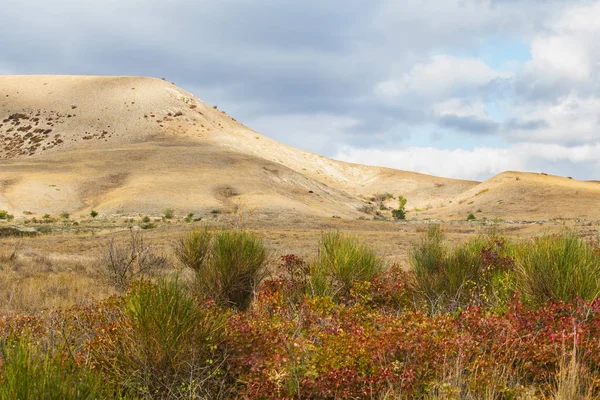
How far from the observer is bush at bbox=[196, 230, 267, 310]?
31.2 feet

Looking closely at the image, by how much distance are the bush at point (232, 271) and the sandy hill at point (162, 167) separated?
35.3m

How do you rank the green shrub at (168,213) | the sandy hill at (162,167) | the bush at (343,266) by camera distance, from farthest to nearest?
the sandy hill at (162,167) → the green shrub at (168,213) → the bush at (343,266)

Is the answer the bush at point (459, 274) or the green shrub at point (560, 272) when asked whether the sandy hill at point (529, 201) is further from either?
the green shrub at point (560, 272)

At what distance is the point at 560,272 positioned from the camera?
7.21 metres

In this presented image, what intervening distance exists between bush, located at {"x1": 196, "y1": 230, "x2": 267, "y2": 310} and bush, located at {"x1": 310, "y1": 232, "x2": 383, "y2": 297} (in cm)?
112

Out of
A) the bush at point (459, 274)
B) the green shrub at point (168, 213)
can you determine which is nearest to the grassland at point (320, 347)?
the bush at point (459, 274)

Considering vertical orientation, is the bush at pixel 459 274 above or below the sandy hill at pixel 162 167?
below

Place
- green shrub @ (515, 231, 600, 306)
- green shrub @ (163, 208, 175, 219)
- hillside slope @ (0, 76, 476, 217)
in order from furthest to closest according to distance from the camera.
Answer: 1. hillside slope @ (0, 76, 476, 217)
2. green shrub @ (163, 208, 175, 219)
3. green shrub @ (515, 231, 600, 306)

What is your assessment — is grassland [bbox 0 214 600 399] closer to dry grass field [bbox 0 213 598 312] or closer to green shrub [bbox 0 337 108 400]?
green shrub [bbox 0 337 108 400]

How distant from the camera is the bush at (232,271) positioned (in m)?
9.50

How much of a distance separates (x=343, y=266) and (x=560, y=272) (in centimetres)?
359

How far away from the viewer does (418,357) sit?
523 cm

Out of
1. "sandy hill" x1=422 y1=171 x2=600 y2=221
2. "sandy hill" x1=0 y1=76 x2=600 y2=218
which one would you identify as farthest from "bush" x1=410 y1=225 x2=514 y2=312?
"sandy hill" x1=422 y1=171 x2=600 y2=221

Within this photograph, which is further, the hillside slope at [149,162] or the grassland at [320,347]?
the hillside slope at [149,162]
